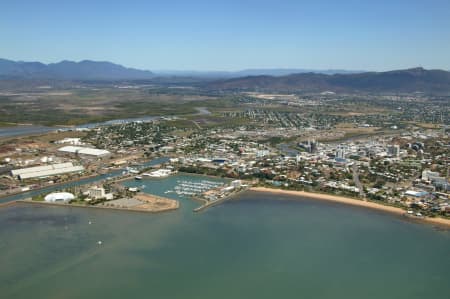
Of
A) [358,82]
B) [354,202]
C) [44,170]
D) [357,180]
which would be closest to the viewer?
[354,202]

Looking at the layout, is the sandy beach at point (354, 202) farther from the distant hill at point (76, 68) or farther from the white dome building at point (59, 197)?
the distant hill at point (76, 68)

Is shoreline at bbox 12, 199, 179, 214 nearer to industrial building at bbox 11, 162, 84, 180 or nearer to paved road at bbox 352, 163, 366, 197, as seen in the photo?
industrial building at bbox 11, 162, 84, 180

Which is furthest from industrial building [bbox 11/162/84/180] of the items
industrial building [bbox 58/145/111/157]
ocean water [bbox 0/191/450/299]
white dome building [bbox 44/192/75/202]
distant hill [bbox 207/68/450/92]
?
distant hill [bbox 207/68/450/92]

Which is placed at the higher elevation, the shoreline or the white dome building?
the white dome building

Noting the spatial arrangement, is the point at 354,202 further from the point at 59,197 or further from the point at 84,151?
the point at 84,151

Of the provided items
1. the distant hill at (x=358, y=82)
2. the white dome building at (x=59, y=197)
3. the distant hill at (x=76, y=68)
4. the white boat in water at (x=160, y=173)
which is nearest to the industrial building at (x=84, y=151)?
the white boat in water at (x=160, y=173)

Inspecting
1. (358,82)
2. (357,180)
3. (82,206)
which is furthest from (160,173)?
(358,82)

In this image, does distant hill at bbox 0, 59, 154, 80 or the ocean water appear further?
distant hill at bbox 0, 59, 154, 80
